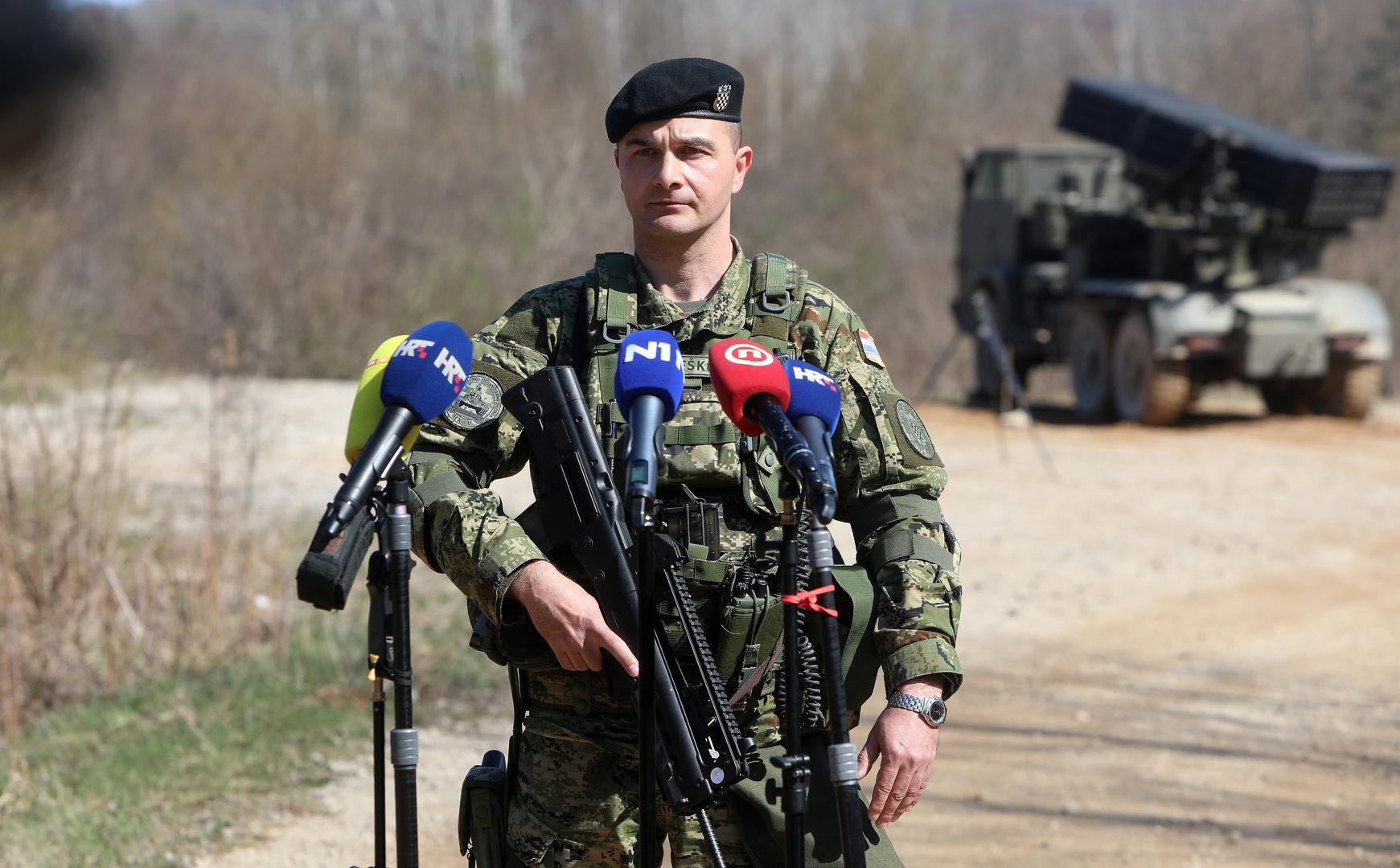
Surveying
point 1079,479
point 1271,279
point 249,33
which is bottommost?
point 1079,479

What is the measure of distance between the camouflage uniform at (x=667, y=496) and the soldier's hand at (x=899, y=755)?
0.41 ft

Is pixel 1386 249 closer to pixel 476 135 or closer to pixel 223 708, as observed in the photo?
pixel 476 135

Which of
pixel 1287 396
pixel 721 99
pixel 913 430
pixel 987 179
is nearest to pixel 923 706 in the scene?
pixel 913 430

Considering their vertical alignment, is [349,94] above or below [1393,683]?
above

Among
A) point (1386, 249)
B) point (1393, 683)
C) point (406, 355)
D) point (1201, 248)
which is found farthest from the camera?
point (1386, 249)

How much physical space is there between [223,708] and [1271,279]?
12494 mm

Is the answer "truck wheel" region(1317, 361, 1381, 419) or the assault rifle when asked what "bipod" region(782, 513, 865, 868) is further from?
"truck wheel" region(1317, 361, 1381, 419)

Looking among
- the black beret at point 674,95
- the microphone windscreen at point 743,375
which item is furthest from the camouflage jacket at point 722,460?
the microphone windscreen at point 743,375

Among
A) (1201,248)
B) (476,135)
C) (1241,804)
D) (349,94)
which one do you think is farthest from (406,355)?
(349,94)

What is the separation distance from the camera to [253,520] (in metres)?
8.62

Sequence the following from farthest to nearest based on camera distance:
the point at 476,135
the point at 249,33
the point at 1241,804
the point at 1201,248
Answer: the point at 249,33
the point at 476,135
the point at 1201,248
the point at 1241,804

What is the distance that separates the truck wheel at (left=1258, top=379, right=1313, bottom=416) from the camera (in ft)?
53.2

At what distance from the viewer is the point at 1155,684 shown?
22.0 ft

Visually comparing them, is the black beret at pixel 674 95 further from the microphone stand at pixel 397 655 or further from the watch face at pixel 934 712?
the watch face at pixel 934 712
